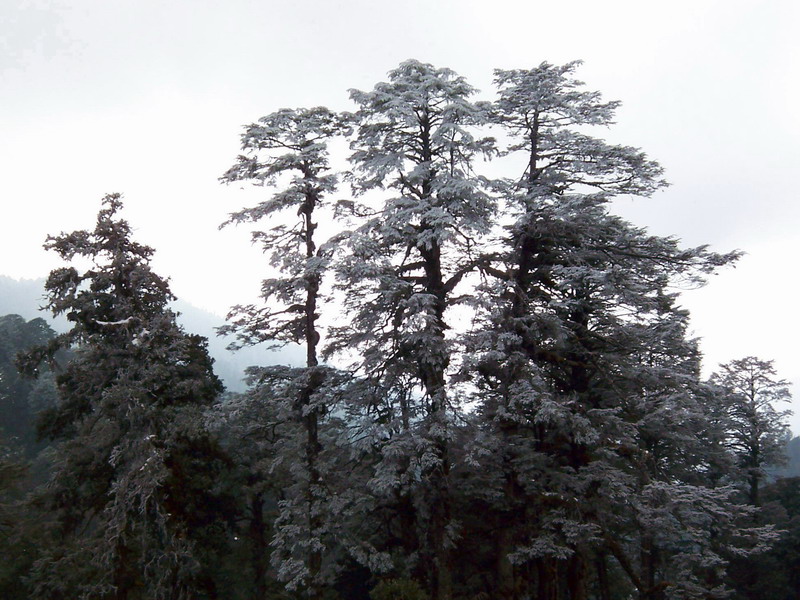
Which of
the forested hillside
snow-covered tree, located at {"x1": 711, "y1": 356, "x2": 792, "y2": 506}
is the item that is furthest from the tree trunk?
snow-covered tree, located at {"x1": 711, "y1": 356, "x2": 792, "y2": 506}

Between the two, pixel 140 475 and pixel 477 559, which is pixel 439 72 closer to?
pixel 140 475

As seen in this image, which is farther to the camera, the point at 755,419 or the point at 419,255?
the point at 755,419

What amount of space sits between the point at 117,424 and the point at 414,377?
8.75m

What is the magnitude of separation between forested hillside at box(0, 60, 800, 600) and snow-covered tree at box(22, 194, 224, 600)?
0.09 m

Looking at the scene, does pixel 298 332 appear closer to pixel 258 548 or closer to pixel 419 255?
pixel 419 255

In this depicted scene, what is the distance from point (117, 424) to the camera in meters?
16.7

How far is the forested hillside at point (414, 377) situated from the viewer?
14977 millimetres

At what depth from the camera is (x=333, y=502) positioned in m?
14.6

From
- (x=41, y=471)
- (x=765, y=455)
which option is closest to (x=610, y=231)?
(x=765, y=455)

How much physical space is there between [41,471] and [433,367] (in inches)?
1506

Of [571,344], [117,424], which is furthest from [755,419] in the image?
[117,424]

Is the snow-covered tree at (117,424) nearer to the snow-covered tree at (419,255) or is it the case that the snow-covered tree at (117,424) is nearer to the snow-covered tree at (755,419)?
the snow-covered tree at (419,255)

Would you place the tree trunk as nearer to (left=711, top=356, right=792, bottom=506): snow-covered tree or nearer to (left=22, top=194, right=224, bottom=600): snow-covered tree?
(left=22, top=194, right=224, bottom=600): snow-covered tree

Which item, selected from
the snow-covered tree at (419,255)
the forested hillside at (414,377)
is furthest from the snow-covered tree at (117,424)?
the snow-covered tree at (419,255)
